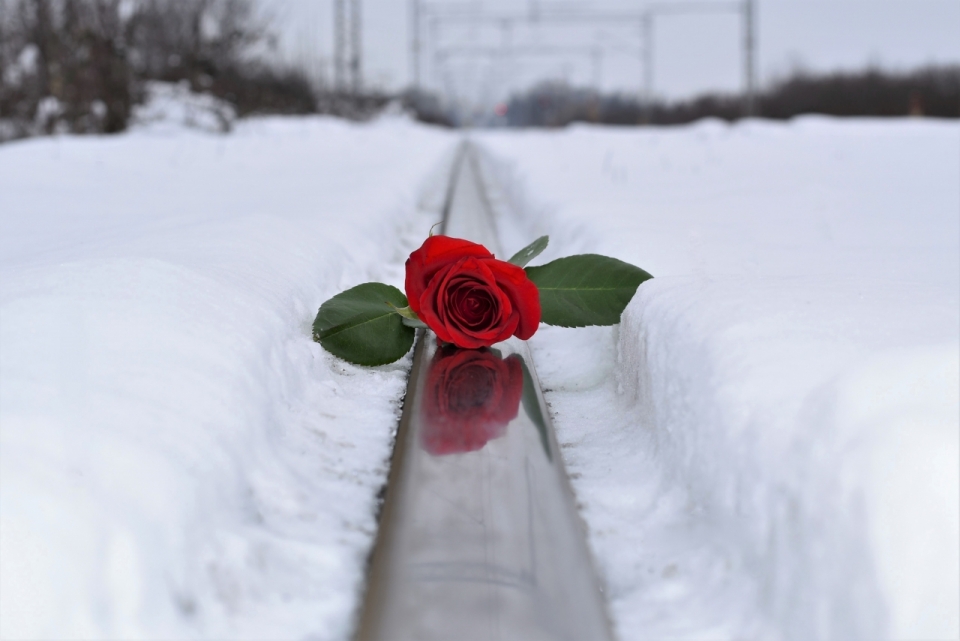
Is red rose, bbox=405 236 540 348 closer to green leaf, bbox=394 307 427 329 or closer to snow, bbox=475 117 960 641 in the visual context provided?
green leaf, bbox=394 307 427 329

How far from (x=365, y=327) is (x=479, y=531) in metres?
0.59

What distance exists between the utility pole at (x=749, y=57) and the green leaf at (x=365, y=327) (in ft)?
54.9

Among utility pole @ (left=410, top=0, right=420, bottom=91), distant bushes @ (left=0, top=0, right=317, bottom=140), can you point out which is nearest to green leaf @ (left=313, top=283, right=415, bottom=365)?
distant bushes @ (left=0, top=0, right=317, bottom=140)

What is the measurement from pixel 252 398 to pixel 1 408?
293 mm

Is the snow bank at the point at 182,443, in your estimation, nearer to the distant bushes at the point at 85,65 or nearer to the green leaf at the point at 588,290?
the green leaf at the point at 588,290

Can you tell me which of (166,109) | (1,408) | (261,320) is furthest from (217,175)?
(166,109)

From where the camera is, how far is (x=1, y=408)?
85 cm

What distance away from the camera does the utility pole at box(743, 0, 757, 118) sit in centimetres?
1688

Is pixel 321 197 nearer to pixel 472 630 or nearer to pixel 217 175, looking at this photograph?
pixel 217 175

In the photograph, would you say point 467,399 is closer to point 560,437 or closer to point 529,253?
point 560,437

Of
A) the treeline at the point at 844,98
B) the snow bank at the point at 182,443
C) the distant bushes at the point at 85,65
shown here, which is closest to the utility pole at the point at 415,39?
the treeline at the point at 844,98

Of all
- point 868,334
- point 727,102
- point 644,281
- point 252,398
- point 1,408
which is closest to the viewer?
point 1,408

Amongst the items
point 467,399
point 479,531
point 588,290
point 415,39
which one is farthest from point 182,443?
point 415,39

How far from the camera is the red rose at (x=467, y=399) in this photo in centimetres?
114
